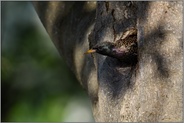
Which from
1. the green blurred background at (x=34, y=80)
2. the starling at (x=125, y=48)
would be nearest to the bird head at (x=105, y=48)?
the starling at (x=125, y=48)

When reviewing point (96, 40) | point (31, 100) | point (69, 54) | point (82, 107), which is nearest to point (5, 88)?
point (31, 100)

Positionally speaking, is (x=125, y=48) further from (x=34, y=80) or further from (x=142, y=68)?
(x=34, y=80)

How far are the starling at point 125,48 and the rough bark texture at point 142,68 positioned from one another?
0.04m

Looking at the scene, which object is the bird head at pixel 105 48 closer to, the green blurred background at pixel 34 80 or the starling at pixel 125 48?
the starling at pixel 125 48

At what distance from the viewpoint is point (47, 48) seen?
8016mm

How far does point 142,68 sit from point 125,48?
0.26 m

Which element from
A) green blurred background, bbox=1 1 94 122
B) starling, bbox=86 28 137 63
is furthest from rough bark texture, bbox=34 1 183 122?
green blurred background, bbox=1 1 94 122

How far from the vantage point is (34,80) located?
812cm

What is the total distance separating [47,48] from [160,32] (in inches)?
187

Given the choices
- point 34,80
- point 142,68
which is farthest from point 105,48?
point 34,80

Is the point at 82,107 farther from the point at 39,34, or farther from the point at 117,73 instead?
the point at 117,73

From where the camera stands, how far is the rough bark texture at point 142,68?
10.8 feet

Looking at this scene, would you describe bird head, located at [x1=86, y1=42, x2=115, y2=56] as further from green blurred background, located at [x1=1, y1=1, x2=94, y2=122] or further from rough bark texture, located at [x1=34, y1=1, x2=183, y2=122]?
green blurred background, located at [x1=1, y1=1, x2=94, y2=122]

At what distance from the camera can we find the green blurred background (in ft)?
25.3
